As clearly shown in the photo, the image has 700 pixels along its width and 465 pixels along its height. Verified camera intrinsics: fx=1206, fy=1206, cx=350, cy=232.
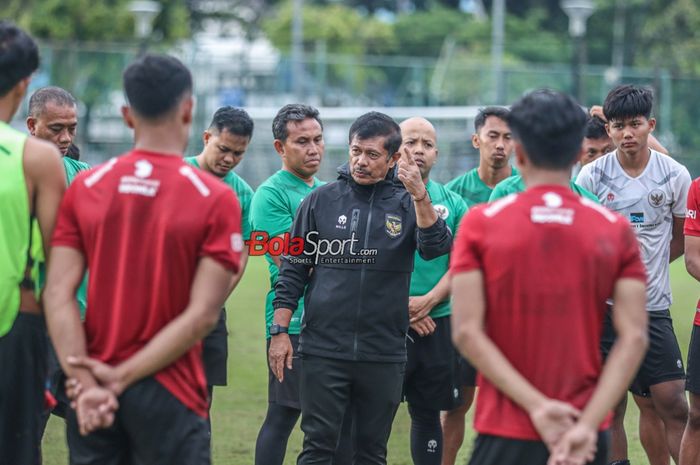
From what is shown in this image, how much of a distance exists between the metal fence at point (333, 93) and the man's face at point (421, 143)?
21586 millimetres

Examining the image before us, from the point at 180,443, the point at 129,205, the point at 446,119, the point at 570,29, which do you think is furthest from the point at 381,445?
the point at 570,29

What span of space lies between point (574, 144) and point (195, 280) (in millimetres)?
1555

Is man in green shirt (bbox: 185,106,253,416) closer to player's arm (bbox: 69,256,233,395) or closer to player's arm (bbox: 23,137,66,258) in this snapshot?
player's arm (bbox: 23,137,66,258)

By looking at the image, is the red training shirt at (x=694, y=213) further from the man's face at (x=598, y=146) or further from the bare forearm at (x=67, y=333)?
the bare forearm at (x=67, y=333)

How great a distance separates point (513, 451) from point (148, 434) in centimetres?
143

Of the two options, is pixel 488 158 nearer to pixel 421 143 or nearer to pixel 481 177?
pixel 481 177

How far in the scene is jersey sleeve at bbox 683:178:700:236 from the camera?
7199 millimetres

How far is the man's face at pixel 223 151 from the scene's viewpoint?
7.49m

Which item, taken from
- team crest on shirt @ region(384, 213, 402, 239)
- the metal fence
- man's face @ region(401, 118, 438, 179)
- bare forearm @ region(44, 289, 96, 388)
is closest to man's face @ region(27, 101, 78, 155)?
team crest on shirt @ region(384, 213, 402, 239)

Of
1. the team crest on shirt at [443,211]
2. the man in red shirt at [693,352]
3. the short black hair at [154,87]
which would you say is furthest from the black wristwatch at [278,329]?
the man in red shirt at [693,352]

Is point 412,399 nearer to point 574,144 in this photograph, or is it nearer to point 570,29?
point 574,144

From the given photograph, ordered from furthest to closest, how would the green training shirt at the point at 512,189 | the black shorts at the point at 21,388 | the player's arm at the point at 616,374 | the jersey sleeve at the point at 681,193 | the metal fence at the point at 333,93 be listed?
the metal fence at the point at 333,93
the jersey sleeve at the point at 681,193
the green training shirt at the point at 512,189
the black shorts at the point at 21,388
the player's arm at the point at 616,374

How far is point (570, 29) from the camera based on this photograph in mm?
53812

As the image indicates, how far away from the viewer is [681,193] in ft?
25.0
